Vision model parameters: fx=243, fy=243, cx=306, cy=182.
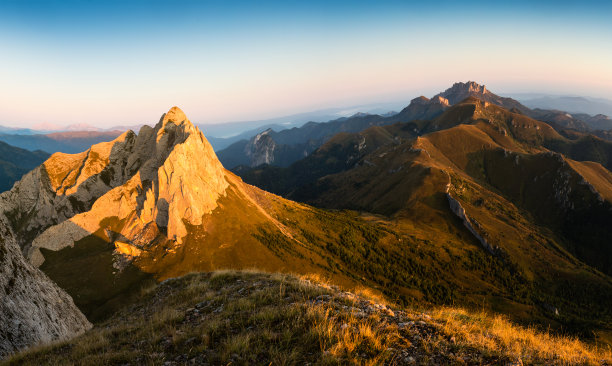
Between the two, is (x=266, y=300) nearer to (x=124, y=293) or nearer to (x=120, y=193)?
(x=124, y=293)

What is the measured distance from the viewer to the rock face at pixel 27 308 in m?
13.4

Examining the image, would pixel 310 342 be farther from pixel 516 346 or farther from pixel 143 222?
pixel 143 222

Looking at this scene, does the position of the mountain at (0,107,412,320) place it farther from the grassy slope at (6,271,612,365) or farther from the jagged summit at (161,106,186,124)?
the grassy slope at (6,271,612,365)

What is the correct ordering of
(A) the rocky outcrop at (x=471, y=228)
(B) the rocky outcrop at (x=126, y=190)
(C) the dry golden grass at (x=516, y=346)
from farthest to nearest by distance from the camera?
(A) the rocky outcrop at (x=471, y=228)
(B) the rocky outcrop at (x=126, y=190)
(C) the dry golden grass at (x=516, y=346)

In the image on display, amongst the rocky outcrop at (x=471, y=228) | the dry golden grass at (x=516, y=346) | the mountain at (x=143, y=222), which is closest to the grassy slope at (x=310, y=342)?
the dry golden grass at (x=516, y=346)

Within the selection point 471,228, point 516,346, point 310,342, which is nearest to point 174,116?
point 310,342

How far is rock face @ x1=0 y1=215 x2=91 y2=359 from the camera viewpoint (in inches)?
526

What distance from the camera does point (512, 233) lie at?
189m

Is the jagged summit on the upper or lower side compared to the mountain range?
upper

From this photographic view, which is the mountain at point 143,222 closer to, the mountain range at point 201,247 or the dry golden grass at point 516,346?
the mountain range at point 201,247

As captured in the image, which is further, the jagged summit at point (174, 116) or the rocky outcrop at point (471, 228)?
the rocky outcrop at point (471, 228)

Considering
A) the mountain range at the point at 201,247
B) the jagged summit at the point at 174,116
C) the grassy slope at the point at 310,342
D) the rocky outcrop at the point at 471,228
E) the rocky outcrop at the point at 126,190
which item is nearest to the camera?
the grassy slope at the point at 310,342

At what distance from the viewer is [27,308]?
15.3 metres

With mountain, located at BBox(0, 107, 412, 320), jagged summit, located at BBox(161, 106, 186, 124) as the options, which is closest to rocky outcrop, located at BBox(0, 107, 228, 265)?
jagged summit, located at BBox(161, 106, 186, 124)
